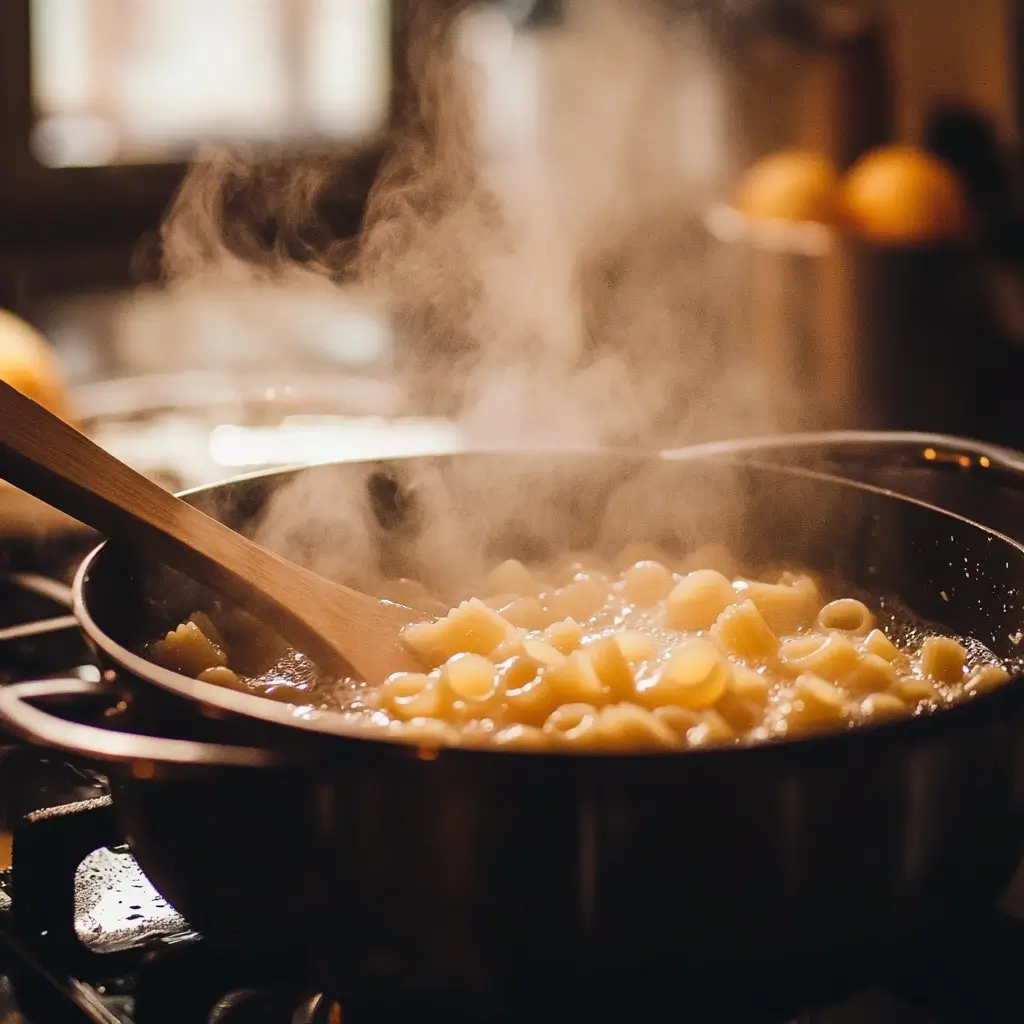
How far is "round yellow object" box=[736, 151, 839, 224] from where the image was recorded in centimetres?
220

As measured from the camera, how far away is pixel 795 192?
2.20m

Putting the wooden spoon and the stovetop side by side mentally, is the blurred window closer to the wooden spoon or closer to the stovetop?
the wooden spoon

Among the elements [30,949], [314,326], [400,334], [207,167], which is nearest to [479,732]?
[30,949]

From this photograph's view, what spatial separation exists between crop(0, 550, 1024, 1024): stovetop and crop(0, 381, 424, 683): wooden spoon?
15 cm

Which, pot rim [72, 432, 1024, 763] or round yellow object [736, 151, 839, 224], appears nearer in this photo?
pot rim [72, 432, 1024, 763]

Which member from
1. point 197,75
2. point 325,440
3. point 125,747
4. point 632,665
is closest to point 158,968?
point 125,747

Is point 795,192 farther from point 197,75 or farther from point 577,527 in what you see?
point 197,75

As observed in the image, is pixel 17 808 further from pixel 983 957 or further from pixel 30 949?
pixel 983 957

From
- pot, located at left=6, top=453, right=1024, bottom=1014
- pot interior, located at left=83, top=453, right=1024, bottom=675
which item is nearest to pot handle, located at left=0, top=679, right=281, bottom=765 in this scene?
pot, located at left=6, top=453, right=1024, bottom=1014

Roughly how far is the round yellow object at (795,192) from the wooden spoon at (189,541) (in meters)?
1.52

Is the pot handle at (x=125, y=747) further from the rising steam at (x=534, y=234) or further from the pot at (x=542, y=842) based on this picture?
the rising steam at (x=534, y=234)

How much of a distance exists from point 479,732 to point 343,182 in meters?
3.07

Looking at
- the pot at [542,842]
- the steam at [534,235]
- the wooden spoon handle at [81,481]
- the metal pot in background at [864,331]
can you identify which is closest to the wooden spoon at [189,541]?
the wooden spoon handle at [81,481]

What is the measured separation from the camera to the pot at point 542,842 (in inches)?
21.5
